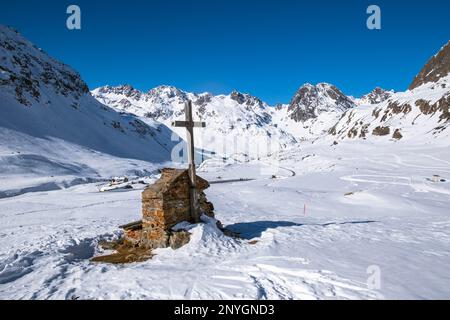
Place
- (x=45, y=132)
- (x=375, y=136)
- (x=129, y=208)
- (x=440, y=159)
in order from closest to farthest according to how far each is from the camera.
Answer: (x=129, y=208) → (x=440, y=159) → (x=45, y=132) → (x=375, y=136)

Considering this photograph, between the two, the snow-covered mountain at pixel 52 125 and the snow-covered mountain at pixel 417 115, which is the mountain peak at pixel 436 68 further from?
the snow-covered mountain at pixel 52 125

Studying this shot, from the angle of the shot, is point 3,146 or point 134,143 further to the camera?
point 134,143

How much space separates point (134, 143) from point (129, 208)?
125406 millimetres

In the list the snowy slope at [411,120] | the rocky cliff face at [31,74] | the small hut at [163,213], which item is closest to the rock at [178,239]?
the small hut at [163,213]

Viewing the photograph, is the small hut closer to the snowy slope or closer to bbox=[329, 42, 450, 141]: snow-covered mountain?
the snowy slope

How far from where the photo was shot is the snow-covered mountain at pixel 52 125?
71000 millimetres

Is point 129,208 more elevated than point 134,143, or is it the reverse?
point 134,143

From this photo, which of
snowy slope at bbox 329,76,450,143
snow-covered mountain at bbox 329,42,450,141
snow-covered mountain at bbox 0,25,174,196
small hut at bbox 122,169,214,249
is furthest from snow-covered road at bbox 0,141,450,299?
snow-covered mountain at bbox 329,42,450,141

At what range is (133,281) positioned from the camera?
792 cm

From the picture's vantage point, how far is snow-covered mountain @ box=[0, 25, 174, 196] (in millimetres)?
71000

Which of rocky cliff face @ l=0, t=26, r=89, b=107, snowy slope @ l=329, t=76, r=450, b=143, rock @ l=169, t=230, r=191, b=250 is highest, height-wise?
rocky cliff face @ l=0, t=26, r=89, b=107
